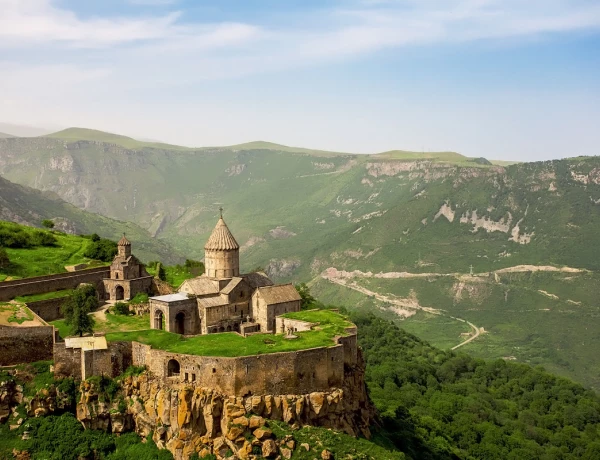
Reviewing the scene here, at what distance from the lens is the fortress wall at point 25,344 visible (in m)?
40.5

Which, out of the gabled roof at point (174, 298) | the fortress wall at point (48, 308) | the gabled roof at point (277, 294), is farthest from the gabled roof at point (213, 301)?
the fortress wall at point (48, 308)

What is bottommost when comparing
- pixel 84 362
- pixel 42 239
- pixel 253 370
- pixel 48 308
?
pixel 253 370

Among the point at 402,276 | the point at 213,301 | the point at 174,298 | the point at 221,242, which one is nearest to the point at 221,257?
the point at 221,242

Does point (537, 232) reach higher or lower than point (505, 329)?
higher

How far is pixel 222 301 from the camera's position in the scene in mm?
47750

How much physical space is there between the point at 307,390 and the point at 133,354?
10661 millimetres

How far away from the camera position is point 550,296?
5768 inches

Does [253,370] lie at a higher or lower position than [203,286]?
lower

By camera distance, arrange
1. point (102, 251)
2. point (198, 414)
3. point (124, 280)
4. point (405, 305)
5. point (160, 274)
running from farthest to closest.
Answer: point (405, 305) < point (102, 251) < point (160, 274) < point (124, 280) < point (198, 414)

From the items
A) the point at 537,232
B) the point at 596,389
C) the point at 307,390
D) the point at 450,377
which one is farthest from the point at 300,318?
the point at 537,232

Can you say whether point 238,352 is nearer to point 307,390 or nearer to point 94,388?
point 307,390

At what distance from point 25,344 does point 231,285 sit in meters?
14.2

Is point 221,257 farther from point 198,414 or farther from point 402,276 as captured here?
point 402,276

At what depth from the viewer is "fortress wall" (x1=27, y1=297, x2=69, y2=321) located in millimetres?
50312
